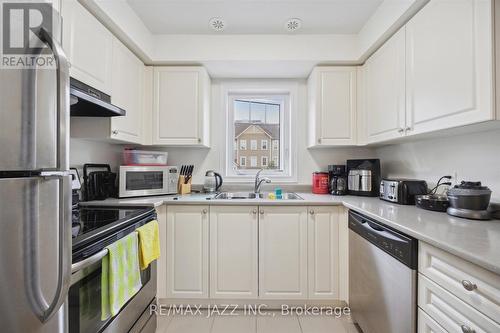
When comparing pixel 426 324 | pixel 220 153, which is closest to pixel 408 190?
pixel 426 324

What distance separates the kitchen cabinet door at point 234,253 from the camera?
1742 mm

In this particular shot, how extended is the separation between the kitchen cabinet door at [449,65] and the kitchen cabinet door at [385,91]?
0.23 ft

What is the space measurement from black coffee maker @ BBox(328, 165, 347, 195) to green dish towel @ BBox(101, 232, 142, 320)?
1.73 m

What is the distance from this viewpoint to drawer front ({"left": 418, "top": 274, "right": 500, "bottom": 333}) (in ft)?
2.24

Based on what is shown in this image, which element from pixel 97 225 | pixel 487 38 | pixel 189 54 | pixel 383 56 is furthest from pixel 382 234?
pixel 189 54

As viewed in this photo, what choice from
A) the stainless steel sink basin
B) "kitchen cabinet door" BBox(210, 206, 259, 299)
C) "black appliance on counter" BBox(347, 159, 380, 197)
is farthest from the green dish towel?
"black appliance on counter" BBox(347, 159, 380, 197)

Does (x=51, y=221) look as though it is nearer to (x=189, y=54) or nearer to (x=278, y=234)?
(x=278, y=234)

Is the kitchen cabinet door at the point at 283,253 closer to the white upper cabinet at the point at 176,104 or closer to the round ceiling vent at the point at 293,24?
the white upper cabinet at the point at 176,104

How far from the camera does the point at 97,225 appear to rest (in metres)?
1.07

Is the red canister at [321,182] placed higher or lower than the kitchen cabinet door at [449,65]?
lower

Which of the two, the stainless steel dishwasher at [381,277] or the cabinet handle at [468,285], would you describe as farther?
the stainless steel dishwasher at [381,277]

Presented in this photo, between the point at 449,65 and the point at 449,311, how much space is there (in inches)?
45.2

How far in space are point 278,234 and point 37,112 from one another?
5.19ft

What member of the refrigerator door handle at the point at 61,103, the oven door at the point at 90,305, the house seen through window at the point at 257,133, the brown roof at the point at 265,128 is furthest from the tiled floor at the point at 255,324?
the brown roof at the point at 265,128
